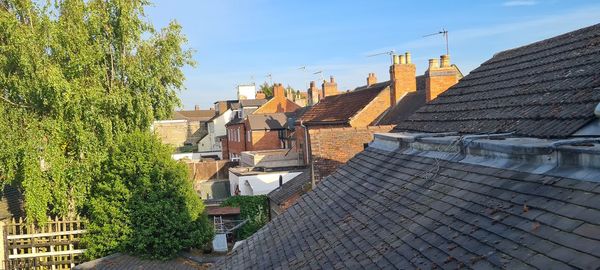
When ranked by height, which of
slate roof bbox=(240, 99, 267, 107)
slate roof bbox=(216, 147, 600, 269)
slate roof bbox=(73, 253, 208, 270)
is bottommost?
slate roof bbox=(73, 253, 208, 270)

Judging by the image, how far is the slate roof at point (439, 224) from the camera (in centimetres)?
352

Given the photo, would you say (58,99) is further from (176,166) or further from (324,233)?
(324,233)

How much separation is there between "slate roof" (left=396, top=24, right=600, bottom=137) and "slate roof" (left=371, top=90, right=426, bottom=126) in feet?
48.5

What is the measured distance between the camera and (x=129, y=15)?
21312mm

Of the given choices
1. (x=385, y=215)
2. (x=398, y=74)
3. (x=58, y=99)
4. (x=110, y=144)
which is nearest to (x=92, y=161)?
(x=110, y=144)

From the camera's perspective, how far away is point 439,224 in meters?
4.83

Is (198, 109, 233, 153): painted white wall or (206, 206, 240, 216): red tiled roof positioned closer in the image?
(206, 206, 240, 216): red tiled roof

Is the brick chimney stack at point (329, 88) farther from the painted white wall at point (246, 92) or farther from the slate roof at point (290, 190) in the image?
the painted white wall at point (246, 92)

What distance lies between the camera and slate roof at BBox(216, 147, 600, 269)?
3516 mm

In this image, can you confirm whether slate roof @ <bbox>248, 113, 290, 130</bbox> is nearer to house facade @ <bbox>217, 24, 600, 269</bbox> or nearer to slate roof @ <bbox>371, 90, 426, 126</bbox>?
slate roof @ <bbox>371, 90, 426, 126</bbox>

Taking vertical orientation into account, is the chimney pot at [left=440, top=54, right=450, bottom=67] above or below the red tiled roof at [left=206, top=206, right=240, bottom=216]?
above

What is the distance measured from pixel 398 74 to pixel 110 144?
14393 millimetres

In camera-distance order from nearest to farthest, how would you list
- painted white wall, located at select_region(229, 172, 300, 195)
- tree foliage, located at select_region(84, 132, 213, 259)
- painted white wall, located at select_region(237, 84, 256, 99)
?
tree foliage, located at select_region(84, 132, 213, 259) < painted white wall, located at select_region(229, 172, 300, 195) < painted white wall, located at select_region(237, 84, 256, 99)

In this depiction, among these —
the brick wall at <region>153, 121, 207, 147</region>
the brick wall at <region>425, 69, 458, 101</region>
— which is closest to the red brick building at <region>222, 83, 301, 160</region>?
the brick wall at <region>425, 69, 458, 101</region>
